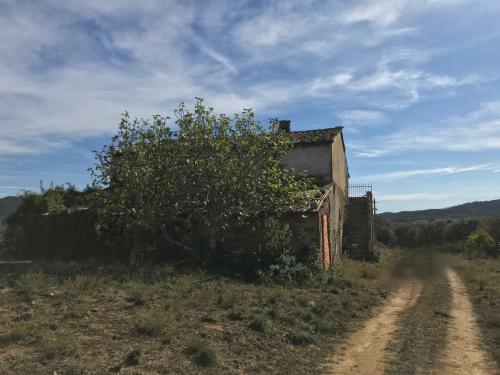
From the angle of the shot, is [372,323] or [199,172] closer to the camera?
[372,323]

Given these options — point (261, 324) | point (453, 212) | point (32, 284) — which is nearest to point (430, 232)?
point (453, 212)

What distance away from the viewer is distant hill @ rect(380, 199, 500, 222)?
89.0 metres

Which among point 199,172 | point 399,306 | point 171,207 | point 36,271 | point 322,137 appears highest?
point 322,137

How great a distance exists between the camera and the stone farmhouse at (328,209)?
18016 mm

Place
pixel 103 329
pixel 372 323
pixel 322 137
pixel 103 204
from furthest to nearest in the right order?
pixel 322 137, pixel 103 204, pixel 372 323, pixel 103 329

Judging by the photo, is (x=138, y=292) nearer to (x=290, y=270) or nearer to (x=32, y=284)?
(x=32, y=284)

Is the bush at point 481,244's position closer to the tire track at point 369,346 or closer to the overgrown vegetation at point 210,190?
the overgrown vegetation at point 210,190

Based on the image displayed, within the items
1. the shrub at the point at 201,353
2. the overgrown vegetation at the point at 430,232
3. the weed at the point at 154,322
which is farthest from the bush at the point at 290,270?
the overgrown vegetation at the point at 430,232

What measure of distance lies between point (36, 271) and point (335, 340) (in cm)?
1048

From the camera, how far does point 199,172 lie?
16.6 m

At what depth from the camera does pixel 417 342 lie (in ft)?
28.9

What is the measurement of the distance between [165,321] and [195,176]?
8.80 metres

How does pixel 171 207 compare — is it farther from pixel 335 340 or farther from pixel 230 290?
pixel 335 340

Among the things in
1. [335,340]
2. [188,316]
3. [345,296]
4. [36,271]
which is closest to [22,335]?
[188,316]
